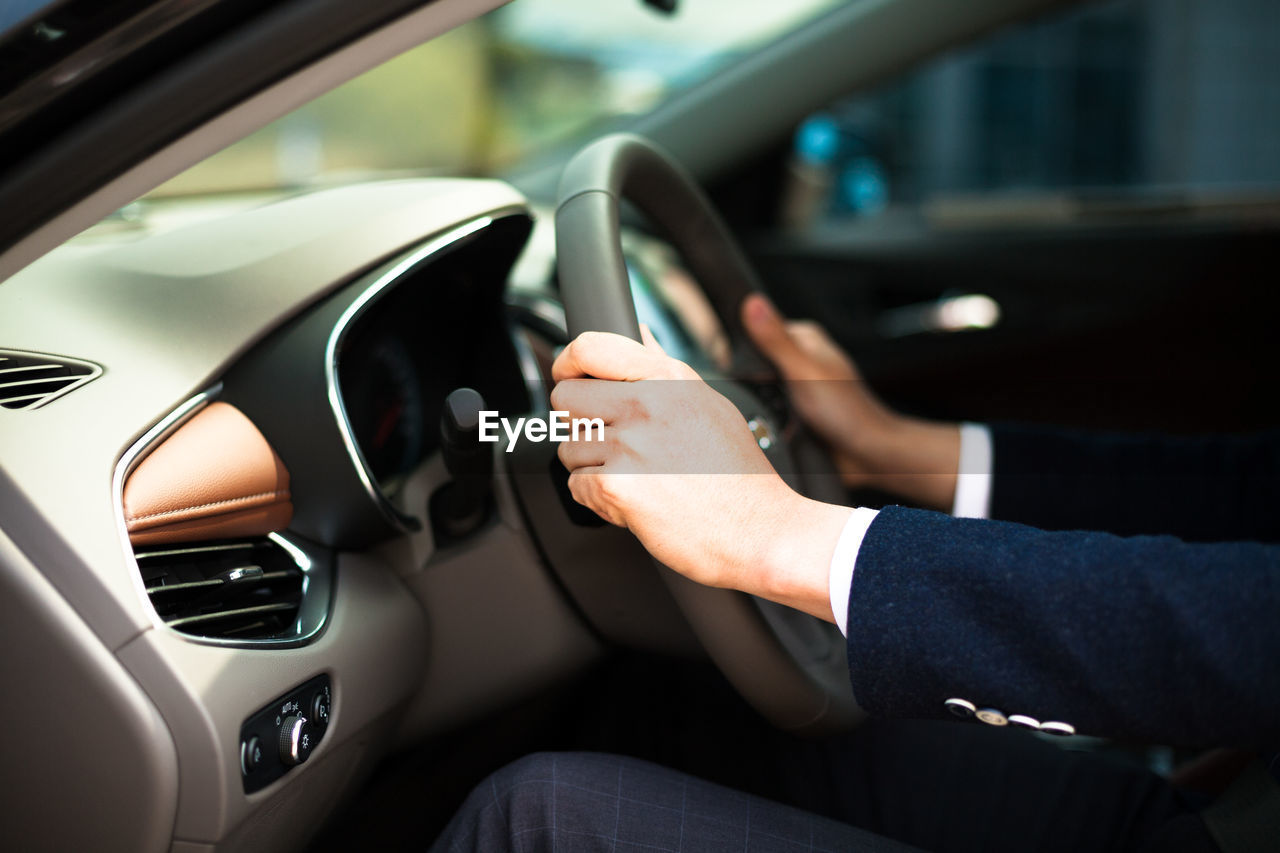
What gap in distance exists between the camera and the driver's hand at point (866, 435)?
3.76ft

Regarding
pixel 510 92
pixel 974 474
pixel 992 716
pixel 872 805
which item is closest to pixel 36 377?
pixel 992 716

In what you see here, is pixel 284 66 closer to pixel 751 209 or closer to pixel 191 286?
pixel 191 286

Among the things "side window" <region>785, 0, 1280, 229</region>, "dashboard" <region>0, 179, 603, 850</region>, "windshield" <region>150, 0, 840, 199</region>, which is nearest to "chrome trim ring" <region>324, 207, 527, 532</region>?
"dashboard" <region>0, 179, 603, 850</region>

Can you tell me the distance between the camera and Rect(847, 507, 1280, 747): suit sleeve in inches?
21.9

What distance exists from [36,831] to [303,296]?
40cm

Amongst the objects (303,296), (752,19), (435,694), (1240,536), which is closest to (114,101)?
(303,296)

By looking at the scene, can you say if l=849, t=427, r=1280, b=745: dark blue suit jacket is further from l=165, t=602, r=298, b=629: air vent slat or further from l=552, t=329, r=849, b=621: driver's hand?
l=165, t=602, r=298, b=629: air vent slat

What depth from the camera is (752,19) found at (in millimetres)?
2107

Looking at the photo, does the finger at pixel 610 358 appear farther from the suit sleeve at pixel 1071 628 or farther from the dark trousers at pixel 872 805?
the dark trousers at pixel 872 805

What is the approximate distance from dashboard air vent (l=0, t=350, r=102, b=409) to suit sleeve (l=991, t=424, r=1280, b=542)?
0.84 metres

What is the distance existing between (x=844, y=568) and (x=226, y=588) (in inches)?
16.9

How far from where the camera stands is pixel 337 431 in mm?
770

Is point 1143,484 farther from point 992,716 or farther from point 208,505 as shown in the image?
point 208,505

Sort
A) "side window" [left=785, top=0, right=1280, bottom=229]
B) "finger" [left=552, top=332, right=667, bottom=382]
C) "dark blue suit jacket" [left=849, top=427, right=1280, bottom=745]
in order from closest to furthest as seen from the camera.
Answer: "dark blue suit jacket" [left=849, top=427, right=1280, bottom=745] < "finger" [left=552, top=332, right=667, bottom=382] < "side window" [left=785, top=0, right=1280, bottom=229]
